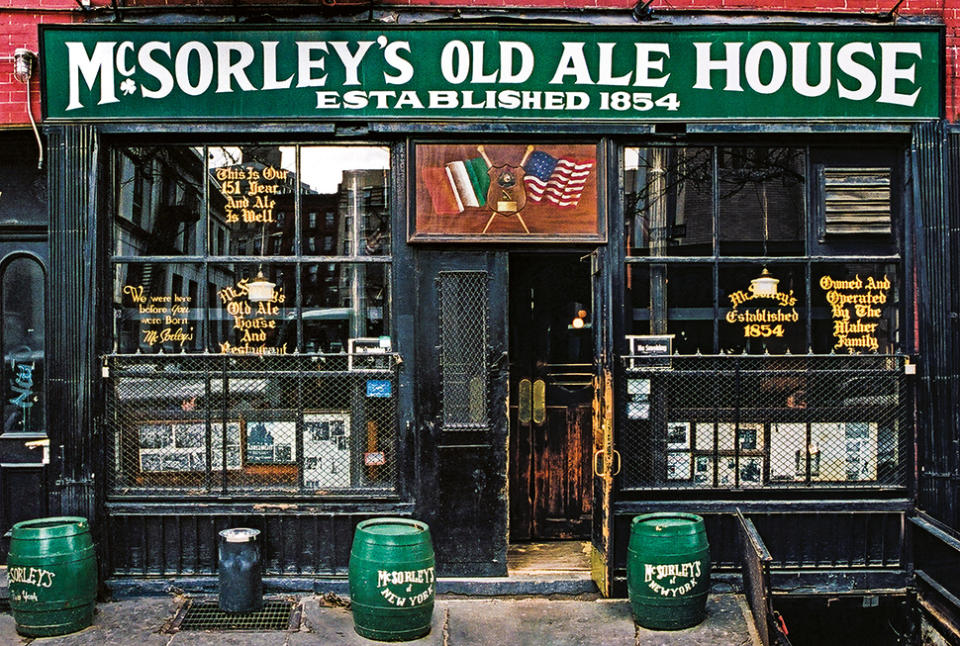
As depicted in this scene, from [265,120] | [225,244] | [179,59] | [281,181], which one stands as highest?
[179,59]

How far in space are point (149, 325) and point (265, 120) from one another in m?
1.89

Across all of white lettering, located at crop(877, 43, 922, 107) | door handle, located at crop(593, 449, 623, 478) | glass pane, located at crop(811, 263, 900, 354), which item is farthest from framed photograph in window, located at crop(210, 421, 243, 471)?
white lettering, located at crop(877, 43, 922, 107)

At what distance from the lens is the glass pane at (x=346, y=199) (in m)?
6.86

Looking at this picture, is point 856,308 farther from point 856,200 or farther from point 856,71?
point 856,71

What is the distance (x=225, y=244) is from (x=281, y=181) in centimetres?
68

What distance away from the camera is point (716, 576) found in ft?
22.2

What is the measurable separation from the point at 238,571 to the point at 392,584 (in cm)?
131

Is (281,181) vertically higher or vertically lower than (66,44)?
lower

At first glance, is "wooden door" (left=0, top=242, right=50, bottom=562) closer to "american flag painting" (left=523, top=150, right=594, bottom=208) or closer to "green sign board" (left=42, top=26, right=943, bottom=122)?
"green sign board" (left=42, top=26, right=943, bottom=122)

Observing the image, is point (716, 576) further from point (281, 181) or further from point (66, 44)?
point (66, 44)

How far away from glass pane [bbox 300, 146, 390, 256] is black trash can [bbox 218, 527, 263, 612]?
90.9 inches

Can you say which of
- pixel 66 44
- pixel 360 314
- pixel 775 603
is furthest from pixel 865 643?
pixel 66 44

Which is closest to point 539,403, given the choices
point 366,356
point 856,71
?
point 366,356

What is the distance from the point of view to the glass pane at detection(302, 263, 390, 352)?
6.82 metres
